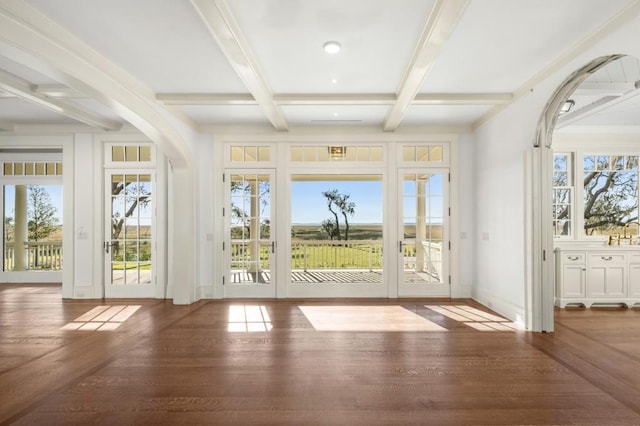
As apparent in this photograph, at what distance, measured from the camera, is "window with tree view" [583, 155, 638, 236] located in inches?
226

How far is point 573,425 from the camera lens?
2111 mm

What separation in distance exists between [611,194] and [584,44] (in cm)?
397

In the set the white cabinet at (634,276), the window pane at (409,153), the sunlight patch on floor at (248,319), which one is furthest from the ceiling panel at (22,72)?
the white cabinet at (634,276)

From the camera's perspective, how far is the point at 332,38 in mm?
2980

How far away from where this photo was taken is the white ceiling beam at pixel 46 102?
3.67m

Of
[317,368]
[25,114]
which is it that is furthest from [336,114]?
[25,114]

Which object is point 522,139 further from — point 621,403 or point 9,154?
point 9,154

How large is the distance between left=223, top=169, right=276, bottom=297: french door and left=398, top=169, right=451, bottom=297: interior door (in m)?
2.18

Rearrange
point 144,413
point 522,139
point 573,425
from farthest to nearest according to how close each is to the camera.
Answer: point 522,139 < point 144,413 < point 573,425

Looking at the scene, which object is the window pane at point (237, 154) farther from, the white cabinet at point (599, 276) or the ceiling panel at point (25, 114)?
the white cabinet at point (599, 276)

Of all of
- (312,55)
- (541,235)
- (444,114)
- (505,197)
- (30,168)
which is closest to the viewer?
(312,55)

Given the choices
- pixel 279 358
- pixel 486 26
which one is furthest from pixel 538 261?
pixel 279 358

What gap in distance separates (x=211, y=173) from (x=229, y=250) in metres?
1.32

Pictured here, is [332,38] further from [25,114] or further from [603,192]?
[603,192]
